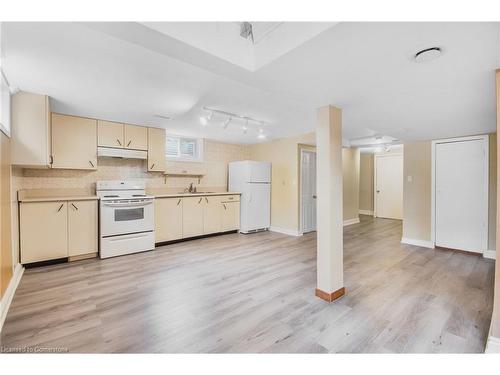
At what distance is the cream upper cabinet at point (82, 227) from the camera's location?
3.15 metres

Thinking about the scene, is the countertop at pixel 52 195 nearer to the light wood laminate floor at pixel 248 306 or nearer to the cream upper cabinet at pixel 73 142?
the cream upper cabinet at pixel 73 142

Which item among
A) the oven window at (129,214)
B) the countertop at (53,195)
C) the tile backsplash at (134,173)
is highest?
the tile backsplash at (134,173)

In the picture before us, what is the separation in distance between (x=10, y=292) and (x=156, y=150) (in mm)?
2650

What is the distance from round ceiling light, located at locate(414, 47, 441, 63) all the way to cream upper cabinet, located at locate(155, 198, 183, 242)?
151 inches

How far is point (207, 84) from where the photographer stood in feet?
7.62

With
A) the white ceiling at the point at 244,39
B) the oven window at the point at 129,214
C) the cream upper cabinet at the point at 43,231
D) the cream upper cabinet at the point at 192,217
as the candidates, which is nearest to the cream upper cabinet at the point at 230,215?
the cream upper cabinet at the point at 192,217

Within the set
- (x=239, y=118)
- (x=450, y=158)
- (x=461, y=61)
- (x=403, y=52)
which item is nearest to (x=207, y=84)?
(x=239, y=118)

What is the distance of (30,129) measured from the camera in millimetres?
2738

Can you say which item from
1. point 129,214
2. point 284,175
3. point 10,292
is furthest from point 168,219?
point 284,175

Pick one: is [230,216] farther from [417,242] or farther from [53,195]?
[417,242]

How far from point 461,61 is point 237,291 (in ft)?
8.56

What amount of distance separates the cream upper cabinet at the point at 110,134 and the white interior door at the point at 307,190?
3.54 metres
